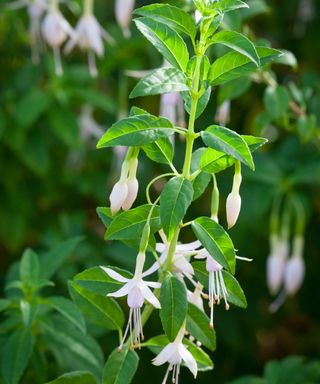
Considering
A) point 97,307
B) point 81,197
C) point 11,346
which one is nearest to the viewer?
point 97,307

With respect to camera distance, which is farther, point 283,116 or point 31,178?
point 31,178

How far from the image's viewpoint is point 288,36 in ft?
8.89

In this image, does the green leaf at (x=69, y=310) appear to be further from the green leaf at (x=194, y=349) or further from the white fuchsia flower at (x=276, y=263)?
the white fuchsia flower at (x=276, y=263)

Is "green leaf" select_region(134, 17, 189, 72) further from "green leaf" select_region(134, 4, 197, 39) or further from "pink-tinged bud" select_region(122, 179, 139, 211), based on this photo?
"pink-tinged bud" select_region(122, 179, 139, 211)

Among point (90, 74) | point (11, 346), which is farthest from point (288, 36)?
point (11, 346)

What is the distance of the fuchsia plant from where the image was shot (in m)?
1.00

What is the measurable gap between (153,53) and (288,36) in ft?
1.99

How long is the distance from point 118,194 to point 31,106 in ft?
3.60

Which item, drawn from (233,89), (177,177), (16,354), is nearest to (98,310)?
(16,354)

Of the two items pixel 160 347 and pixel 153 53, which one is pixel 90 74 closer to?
pixel 153 53

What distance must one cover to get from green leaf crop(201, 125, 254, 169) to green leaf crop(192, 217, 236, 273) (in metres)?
0.09

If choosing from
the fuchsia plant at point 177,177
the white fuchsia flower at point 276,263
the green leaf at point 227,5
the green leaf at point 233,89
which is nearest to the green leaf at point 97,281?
the fuchsia plant at point 177,177

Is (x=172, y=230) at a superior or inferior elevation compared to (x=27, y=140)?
superior

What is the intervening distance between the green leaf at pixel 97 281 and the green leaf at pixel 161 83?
0.27 meters
